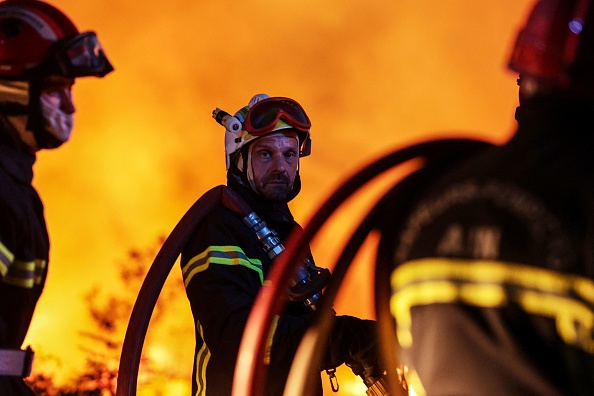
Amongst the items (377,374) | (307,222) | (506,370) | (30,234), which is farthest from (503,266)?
(377,374)

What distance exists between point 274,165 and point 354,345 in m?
1.09

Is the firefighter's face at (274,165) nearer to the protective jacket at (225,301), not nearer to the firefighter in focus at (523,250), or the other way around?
the protective jacket at (225,301)

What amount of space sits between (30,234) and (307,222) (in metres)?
0.83

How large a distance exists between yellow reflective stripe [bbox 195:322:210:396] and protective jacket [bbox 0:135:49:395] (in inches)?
50.3

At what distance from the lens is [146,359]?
8.91 meters

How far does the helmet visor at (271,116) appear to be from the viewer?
4.70 meters

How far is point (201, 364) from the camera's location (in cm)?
430

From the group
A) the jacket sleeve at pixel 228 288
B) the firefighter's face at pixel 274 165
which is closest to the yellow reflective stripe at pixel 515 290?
the jacket sleeve at pixel 228 288

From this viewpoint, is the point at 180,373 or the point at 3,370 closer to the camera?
the point at 3,370

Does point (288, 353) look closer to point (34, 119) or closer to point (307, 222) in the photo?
point (307, 222)

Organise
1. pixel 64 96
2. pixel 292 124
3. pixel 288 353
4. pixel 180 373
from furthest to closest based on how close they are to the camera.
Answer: pixel 180 373 → pixel 292 124 → pixel 288 353 → pixel 64 96

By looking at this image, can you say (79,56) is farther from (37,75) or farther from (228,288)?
(228,288)

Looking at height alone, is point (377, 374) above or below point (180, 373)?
below

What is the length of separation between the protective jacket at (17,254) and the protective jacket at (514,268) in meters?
1.20
